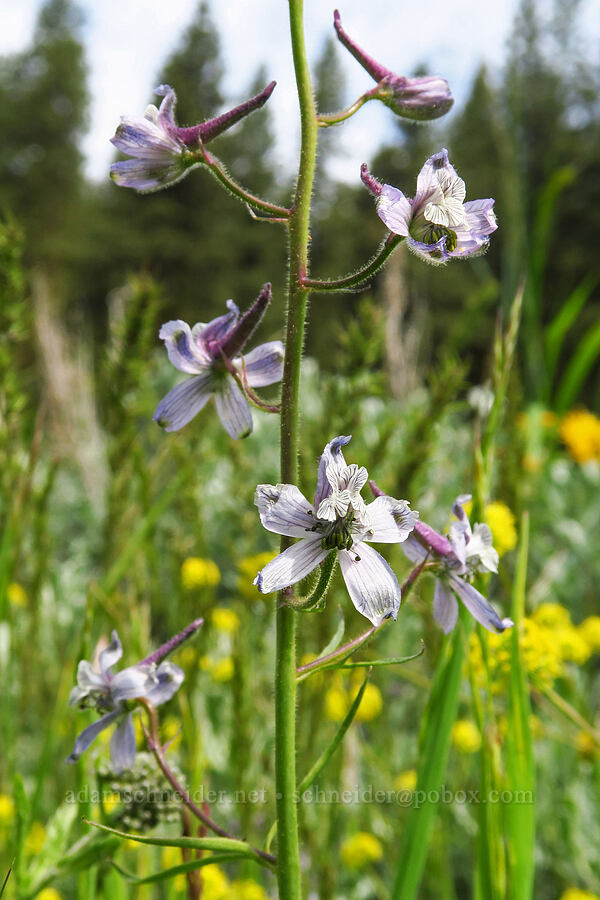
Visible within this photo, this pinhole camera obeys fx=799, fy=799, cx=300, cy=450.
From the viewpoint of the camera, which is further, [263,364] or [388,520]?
[263,364]

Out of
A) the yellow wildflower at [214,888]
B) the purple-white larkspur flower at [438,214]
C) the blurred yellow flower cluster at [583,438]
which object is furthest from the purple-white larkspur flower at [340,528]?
the blurred yellow flower cluster at [583,438]

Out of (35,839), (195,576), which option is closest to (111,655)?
(195,576)

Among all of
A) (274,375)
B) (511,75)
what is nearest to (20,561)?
(274,375)

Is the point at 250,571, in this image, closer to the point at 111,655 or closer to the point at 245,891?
the point at 245,891

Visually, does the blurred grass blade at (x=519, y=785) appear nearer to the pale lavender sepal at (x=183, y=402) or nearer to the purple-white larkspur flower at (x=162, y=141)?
the pale lavender sepal at (x=183, y=402)

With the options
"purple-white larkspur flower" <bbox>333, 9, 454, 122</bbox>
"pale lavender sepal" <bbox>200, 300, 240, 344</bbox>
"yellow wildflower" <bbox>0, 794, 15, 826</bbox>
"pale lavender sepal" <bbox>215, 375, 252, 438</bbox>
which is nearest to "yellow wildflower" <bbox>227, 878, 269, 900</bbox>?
"yellow wildflower" <bbox>0, 794, 15, 826</bbox>

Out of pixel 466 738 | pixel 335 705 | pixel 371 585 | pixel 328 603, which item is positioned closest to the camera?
pixel 371 585

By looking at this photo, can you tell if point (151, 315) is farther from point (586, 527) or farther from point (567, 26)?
point (567, 26)
